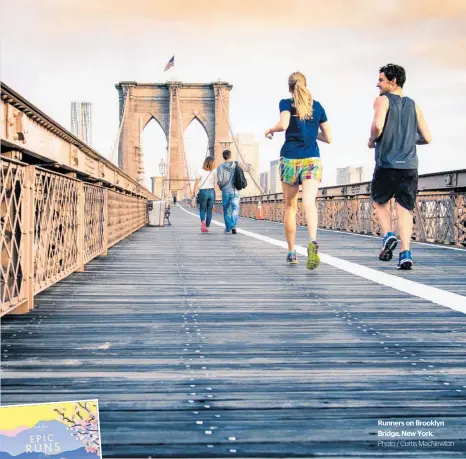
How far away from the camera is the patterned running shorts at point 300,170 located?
5.64m

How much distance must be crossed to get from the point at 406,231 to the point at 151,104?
71.4 metres

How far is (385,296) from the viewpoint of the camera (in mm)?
3963

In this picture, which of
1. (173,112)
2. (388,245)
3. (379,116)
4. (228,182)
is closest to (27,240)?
(379,116)

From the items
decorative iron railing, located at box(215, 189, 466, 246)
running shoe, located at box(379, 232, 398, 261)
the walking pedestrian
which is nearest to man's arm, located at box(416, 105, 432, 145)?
running shoe, located at box(379, 232, 398, 261)

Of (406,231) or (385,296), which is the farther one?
(406,231)

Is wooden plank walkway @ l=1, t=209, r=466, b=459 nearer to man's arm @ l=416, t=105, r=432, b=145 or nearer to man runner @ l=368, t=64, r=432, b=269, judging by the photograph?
man runner @ l=368, t=64, r=432, b=269

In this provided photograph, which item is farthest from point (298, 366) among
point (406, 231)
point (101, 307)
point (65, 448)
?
point (406, 231)

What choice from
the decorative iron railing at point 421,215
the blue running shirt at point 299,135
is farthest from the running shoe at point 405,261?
the decorative iron railing at point 421,215

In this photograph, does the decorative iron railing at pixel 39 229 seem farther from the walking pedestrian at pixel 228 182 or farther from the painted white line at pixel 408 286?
the walking pedestrian at pixel 228 182

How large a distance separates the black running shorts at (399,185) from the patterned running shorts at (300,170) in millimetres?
486

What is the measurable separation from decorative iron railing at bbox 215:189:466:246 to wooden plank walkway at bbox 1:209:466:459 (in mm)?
3685

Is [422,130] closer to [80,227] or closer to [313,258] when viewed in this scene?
[313,258]

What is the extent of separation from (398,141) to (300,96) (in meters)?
0.81

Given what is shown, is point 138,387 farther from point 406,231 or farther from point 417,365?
point 406,231
